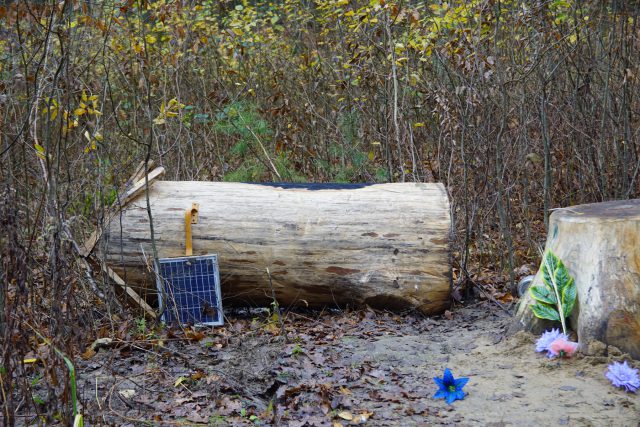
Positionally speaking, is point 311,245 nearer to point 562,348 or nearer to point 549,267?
point 549,267

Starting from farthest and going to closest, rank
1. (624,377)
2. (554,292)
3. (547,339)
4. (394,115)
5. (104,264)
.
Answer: (394,115), (104,264), (554,292), (547,339), (624,377)

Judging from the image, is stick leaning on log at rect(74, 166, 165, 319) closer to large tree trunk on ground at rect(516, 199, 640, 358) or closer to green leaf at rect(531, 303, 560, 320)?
green leaf at rect(531, 303, 560, 320)

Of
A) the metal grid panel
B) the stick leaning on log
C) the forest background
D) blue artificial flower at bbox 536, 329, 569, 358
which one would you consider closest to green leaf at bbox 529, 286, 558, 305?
blue artificial flower at bbox 536, 329, 569, 358

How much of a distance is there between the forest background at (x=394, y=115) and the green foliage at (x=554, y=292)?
147cm

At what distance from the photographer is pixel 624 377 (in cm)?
372

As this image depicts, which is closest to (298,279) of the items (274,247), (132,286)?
(274,247)

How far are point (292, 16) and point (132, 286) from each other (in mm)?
5983

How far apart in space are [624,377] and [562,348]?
404mm

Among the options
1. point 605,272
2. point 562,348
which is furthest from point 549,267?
point 562,348

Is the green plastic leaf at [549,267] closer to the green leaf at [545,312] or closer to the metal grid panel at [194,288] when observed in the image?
the green leaf at [545,312]

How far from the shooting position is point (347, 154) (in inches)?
316

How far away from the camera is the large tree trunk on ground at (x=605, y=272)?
3.94 metres

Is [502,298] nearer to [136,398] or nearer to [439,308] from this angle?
[439,308]

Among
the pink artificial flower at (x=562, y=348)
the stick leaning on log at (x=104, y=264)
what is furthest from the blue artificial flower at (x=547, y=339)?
the stick leaning on log at (x=104, y=264)
